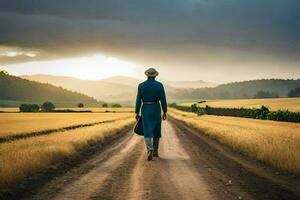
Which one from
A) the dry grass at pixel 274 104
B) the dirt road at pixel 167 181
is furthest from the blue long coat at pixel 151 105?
the dry grass at pixel 274 104

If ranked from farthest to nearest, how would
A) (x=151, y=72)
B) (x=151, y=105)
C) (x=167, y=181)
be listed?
1. (x=151, y=105)
2. (x=151, y=72)
3. (x=167, y=181)

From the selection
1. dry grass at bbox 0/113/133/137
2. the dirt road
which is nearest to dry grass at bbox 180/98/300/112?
dry grass at bbox 0/113/133/137

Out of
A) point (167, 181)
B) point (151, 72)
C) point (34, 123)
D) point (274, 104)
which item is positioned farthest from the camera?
point (274, 104)

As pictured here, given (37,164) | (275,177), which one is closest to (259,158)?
(275,177)

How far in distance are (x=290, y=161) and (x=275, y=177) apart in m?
2.26

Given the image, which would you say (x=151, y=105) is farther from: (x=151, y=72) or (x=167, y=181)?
(x=167, y=181)

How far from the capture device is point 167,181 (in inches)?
423

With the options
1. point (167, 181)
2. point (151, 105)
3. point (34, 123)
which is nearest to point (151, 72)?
point (151, 105)

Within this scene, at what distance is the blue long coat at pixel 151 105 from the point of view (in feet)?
51.1

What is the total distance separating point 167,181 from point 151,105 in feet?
17.6

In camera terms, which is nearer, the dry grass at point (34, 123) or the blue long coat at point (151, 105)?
the blue long coat at point (151, 105)

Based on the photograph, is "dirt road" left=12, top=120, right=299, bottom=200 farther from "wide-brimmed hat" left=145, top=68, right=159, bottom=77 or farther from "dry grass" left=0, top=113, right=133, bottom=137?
"dry grass" left=0, top=113, right=133, bottom=137

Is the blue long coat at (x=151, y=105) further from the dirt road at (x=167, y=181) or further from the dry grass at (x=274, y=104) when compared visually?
the dry grass at (x=274, y=104)

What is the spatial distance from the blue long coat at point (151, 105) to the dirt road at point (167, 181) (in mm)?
1175
